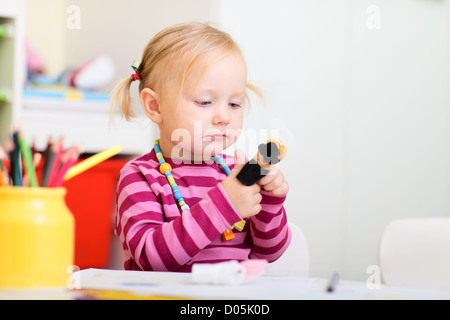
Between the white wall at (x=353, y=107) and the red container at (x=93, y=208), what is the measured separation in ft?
1.96

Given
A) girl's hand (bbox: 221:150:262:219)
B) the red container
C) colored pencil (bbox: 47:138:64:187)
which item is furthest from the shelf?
colored pencil (bbox: 47:138:64:187)

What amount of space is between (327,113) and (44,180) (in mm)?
2078

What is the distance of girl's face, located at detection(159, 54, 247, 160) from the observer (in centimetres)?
82

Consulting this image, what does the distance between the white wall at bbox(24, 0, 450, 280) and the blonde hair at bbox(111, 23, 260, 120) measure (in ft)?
4.30

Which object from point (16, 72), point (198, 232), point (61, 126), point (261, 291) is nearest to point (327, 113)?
point (61, 126)

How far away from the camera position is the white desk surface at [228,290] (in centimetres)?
44

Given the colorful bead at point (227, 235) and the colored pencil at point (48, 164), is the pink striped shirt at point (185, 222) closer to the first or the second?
the colorful bead at point (227, 235)

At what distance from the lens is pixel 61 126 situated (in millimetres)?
2143

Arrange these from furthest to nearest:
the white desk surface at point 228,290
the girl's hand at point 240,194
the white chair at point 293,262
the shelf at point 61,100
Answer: the shelf at point 61,100 → the white chair at point 293,262 → the girl's hand at point 240,194 → the white desk surface at point 228,290

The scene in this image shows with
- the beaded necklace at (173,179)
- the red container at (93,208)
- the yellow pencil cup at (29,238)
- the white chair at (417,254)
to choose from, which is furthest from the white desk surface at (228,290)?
the red container at (93,208)

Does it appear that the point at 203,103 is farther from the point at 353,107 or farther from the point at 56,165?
the point at 353,107

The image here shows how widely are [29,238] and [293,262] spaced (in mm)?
535

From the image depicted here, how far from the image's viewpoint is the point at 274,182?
2.44ft
